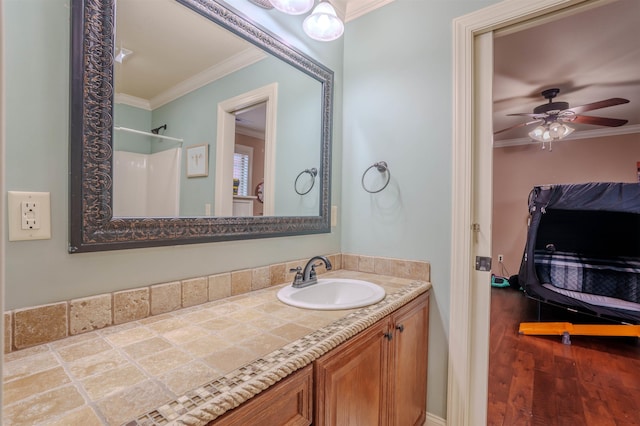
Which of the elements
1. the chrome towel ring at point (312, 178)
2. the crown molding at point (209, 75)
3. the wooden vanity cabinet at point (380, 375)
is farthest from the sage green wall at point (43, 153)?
the chrome towel ring at point (312, 178)

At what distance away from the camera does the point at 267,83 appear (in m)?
1.45

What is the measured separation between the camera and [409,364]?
53.2 inches

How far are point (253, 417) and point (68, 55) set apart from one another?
1062mm

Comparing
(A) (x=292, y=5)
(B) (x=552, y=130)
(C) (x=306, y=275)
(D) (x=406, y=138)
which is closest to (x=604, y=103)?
(B) (x=552, y=130)

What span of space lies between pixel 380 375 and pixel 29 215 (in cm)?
122

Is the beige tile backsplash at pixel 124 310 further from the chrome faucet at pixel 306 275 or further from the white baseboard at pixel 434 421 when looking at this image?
the white baseboard at pixel 434 421

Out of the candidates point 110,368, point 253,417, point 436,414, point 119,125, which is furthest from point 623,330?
point 119,125

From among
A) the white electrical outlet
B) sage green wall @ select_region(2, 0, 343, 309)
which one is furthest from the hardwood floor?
the white electrical outlet

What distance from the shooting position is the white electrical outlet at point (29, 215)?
30.0 inches

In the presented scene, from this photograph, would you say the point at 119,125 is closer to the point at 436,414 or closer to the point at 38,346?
the point at 38,346

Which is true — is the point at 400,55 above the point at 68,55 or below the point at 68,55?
above

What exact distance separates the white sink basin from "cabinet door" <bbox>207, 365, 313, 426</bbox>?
46 cm

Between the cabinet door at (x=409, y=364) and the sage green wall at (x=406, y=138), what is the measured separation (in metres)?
0.08

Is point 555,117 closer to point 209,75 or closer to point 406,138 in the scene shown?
point 406,138
